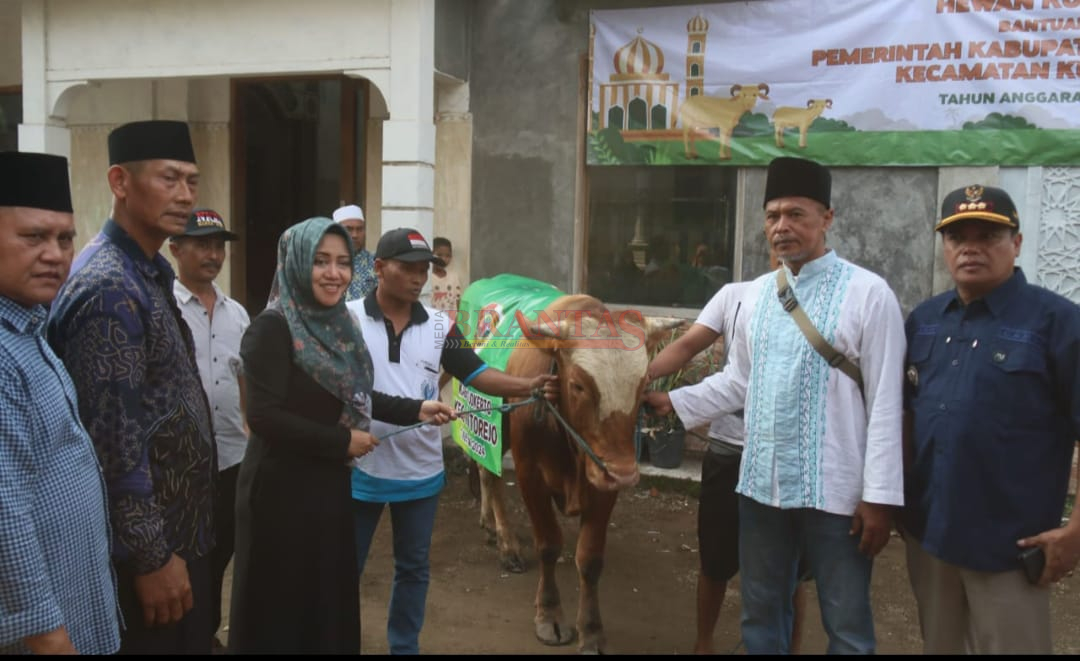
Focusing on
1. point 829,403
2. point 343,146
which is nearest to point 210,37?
point 343,146

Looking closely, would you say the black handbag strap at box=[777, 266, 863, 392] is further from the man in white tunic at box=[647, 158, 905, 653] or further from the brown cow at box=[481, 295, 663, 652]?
the brown cow at box=[481, 295, 663, 652]

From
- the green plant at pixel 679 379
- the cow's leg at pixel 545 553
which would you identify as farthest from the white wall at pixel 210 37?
the cow's leg at pixel 545 553

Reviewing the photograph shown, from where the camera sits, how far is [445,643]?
3988mm

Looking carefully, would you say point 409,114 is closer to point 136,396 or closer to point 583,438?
point 583,438

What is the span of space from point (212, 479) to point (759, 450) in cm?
178

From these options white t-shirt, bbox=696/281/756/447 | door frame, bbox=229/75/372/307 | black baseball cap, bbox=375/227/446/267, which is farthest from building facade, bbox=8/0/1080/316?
white t-shirt, bbox=696/281/756/447

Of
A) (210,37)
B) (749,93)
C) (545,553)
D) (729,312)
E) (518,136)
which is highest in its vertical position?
(210,37)

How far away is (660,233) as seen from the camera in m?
7.05

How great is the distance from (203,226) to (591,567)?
2.44 meters

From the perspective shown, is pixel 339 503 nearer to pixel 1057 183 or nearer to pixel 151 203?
pixel 151 203

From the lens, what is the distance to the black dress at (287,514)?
2.57 m

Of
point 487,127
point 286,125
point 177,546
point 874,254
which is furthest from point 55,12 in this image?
point 874,254

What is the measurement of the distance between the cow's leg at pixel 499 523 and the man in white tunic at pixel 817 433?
231cm

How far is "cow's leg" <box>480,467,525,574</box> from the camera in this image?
498cm
